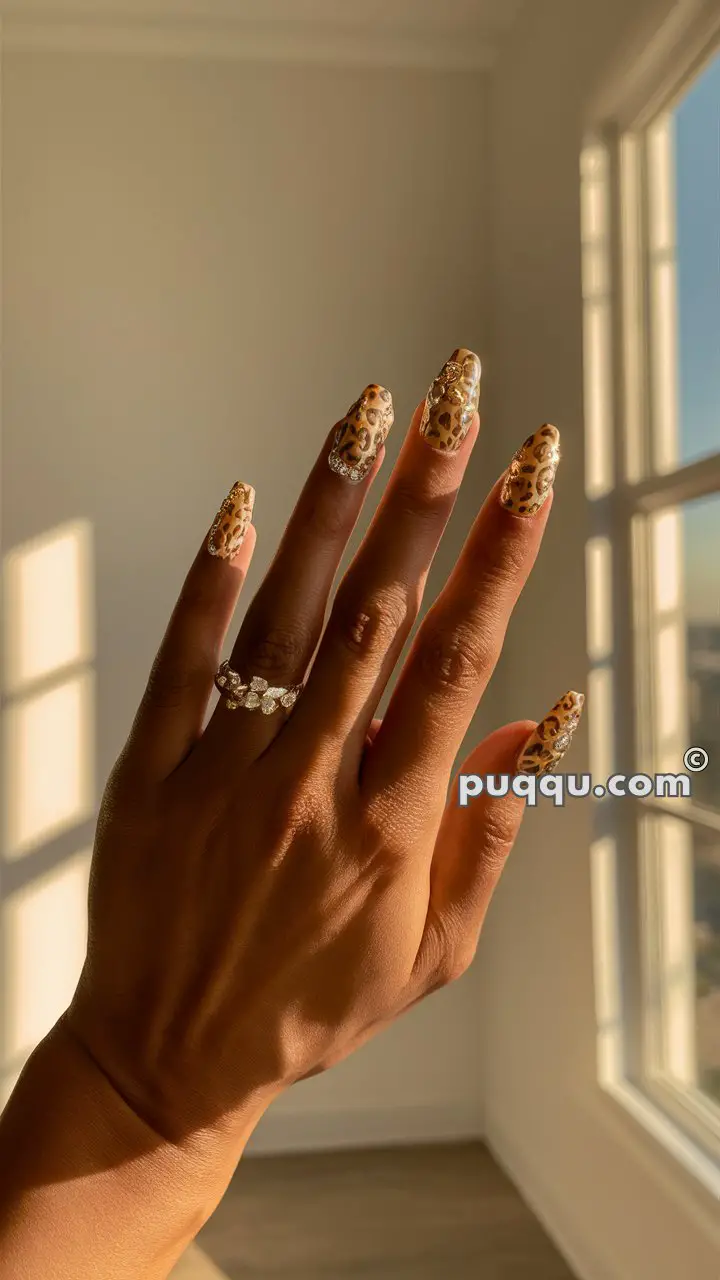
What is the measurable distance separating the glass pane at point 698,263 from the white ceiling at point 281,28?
87 cm

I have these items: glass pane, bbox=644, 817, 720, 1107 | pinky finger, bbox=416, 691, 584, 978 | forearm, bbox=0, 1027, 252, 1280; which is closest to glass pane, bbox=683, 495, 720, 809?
glass pane, bbox=644, 817, 720, 1107

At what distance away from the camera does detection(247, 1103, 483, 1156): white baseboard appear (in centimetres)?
239

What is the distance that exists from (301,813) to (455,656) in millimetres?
113

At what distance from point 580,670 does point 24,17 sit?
191 cm

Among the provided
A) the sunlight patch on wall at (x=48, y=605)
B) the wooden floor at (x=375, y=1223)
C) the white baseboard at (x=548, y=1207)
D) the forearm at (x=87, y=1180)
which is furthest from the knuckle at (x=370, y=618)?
the sunlight patch on wall at (x=48, y=605)

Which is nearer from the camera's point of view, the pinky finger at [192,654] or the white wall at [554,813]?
the pinky finger at [192,654]

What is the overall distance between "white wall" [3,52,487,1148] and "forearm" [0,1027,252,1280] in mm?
1906

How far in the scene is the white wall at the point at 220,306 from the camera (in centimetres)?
234

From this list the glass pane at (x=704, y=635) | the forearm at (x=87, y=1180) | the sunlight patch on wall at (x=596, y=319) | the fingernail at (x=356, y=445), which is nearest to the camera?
the forearm at (x=87, y=1180)

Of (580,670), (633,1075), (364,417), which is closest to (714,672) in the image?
(580,670)

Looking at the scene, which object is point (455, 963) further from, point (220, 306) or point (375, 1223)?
point (220, 306)

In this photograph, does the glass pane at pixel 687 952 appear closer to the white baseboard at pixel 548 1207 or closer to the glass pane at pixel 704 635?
the glass pane at pixel 704 635

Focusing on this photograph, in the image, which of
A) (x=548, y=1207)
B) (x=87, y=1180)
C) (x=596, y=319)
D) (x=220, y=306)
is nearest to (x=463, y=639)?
(x=87, y=1180)

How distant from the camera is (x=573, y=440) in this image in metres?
1.86
